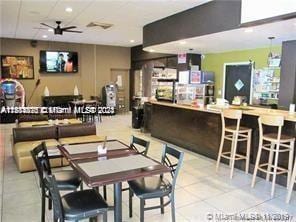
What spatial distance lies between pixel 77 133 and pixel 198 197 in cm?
293

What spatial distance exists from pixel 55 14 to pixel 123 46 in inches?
234

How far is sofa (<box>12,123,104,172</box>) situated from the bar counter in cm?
196

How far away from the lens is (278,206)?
3301 millimetres

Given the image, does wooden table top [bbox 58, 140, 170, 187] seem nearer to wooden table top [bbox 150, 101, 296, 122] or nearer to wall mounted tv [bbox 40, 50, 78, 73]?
wooden table top [bbox 150, 101, 296, 122]

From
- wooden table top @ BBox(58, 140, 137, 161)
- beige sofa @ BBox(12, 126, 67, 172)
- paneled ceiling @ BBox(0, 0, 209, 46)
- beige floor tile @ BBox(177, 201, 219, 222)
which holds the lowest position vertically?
beige floor tile @ BBox(177, 201, 219, 222)

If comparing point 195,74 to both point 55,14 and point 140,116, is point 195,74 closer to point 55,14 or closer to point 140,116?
point 140,116

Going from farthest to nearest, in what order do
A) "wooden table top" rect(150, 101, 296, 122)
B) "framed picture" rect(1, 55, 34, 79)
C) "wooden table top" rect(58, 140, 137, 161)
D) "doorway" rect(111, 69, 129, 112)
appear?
"doorway" rect(111, 69, 129, 112) < "framed picture" rect(1, 55, 34, 79) < "wooden table top" rect(150, 101, 296, 122) < "wooden table top" rect(58, 140, 137, 161)

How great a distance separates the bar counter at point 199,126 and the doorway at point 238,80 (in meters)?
2.47

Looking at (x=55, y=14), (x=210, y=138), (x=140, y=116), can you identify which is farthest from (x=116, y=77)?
(x=210, y=138)

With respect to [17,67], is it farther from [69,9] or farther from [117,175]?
[117,175]

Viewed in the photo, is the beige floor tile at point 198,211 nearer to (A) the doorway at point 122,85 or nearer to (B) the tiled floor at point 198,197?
(B) the tiled floor at point 198,197

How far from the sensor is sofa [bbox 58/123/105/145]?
201 inches

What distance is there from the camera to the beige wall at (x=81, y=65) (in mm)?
9992

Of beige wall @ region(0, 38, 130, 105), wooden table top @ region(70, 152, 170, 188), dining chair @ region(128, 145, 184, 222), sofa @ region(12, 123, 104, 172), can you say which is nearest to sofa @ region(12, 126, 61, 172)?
sofa @ region(12, 123, 104, 172)
